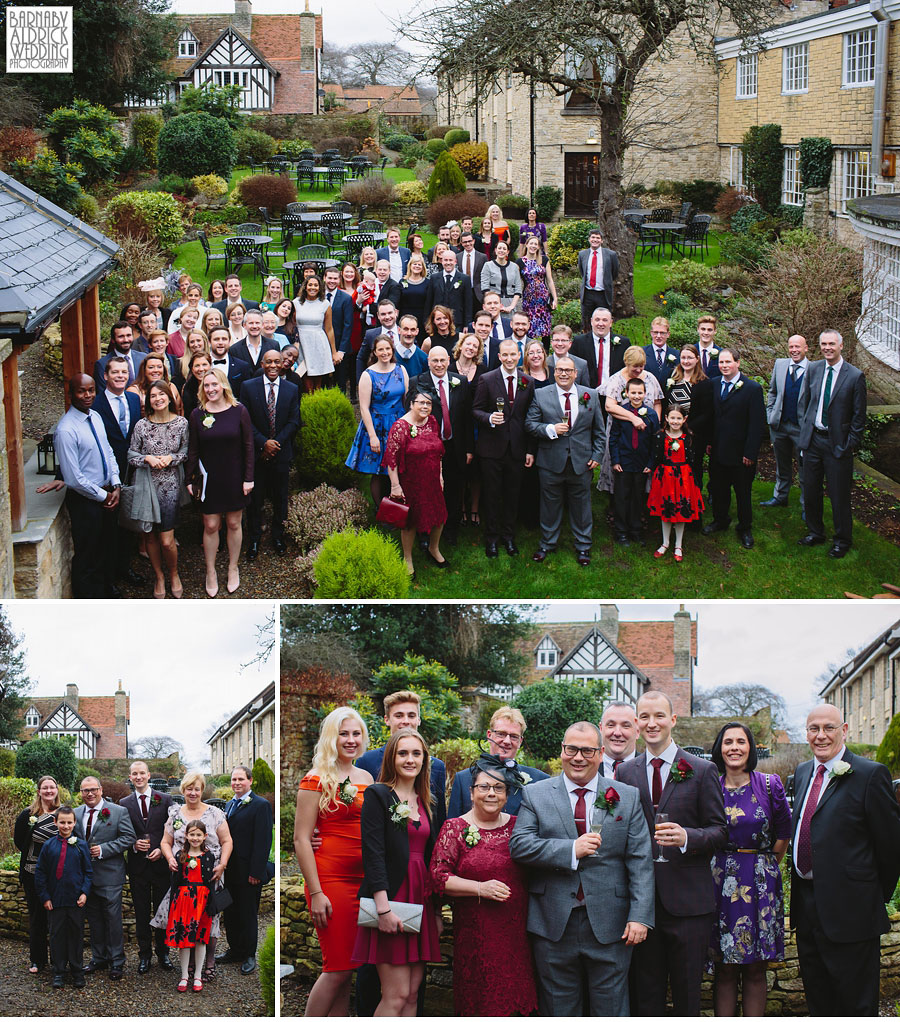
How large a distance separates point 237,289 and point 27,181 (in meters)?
13.2

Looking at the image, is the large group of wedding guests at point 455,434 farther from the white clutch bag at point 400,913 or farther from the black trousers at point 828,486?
the white clutch bag at point 400,913

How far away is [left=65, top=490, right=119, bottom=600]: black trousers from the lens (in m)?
8.48

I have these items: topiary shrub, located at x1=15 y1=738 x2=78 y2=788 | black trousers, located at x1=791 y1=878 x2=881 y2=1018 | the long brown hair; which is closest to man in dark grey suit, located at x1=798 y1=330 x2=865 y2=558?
black trousers, located at x1=791 y1=878 x2=881 y2=1018

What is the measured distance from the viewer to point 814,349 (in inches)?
559

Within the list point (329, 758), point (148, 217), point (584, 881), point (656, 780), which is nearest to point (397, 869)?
point (329, 758)

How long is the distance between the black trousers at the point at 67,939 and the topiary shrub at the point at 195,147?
28.5 m

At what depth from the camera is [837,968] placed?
17.0 feet

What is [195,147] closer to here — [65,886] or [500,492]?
[500,492]

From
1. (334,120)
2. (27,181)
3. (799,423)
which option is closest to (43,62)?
(27,181)

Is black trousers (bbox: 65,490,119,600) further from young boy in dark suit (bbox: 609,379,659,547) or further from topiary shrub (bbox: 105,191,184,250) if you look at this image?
topiary shrub (bbox: 105,191,184,250)

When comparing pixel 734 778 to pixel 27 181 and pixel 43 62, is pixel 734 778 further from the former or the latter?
pixel 43 62

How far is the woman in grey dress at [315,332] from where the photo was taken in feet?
37.8

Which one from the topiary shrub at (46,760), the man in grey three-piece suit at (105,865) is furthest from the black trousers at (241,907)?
the topiary shrub at (46,760)

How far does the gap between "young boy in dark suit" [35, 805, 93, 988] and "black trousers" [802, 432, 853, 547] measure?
6.85 meters
